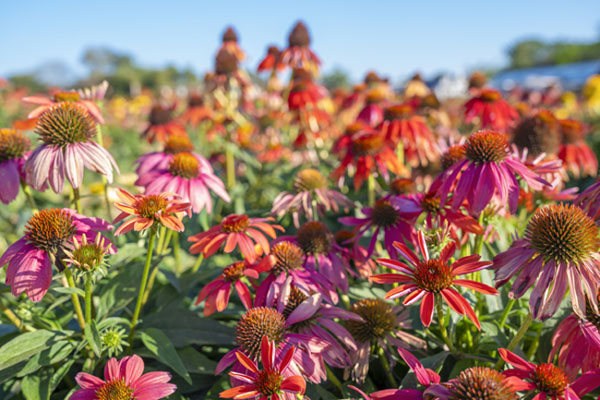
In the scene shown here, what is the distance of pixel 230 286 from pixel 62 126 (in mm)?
776

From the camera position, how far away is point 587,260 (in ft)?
3.39

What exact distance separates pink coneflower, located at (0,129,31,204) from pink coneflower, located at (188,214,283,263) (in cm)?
64

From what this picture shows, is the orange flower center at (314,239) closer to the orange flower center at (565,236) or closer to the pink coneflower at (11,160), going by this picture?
the orange flower center at (565,236)

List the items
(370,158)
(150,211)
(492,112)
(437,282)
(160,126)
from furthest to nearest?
(160,126)
(492,112)
(370,158)
(150,211)
(437,282)

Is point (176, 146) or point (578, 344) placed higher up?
point (176, 146)

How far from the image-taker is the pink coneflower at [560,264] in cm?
100

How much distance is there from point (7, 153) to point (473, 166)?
5.37ft

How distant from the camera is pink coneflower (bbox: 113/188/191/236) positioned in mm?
1153

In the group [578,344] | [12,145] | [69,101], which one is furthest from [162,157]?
[578,344]

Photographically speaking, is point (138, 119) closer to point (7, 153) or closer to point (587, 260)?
point (7, 153)

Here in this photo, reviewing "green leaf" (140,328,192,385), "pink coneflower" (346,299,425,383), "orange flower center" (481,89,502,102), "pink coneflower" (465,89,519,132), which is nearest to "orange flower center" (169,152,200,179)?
"green leaf" (140,328,192,385)

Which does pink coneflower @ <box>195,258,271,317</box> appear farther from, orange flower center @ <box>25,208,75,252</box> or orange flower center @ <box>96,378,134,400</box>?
orange flower center @ <box>25,208,75,252</box>

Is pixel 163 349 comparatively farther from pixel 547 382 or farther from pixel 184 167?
pixel 547 382

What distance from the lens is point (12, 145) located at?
5.10 feet
